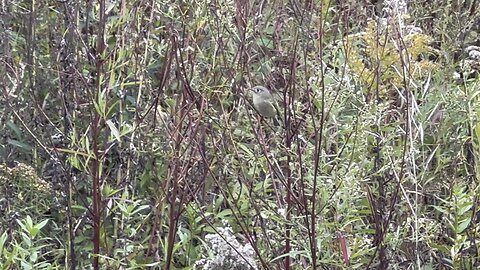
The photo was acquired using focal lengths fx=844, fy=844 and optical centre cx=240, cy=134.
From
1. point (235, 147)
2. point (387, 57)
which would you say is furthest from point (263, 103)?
point (387, 57)

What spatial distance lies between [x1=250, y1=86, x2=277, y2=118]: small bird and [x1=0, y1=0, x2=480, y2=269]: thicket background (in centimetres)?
5

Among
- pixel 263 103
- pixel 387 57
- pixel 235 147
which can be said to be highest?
pixel 387 57

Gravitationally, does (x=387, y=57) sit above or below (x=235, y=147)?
above

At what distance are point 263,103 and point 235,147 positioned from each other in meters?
0.17

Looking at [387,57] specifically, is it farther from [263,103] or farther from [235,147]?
[235,147]

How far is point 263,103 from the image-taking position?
2693 mm

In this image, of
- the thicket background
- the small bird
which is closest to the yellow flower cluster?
the thicket background

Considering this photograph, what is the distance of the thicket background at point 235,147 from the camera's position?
2.56 metres

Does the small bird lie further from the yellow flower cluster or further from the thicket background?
the yellow flower cluster

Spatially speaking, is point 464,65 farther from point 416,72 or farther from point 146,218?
point 146,218

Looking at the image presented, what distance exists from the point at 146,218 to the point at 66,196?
0.29 metres

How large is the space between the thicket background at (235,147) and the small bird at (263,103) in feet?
0.16

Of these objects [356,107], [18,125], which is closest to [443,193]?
[356,107]

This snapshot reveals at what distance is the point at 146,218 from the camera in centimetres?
293
